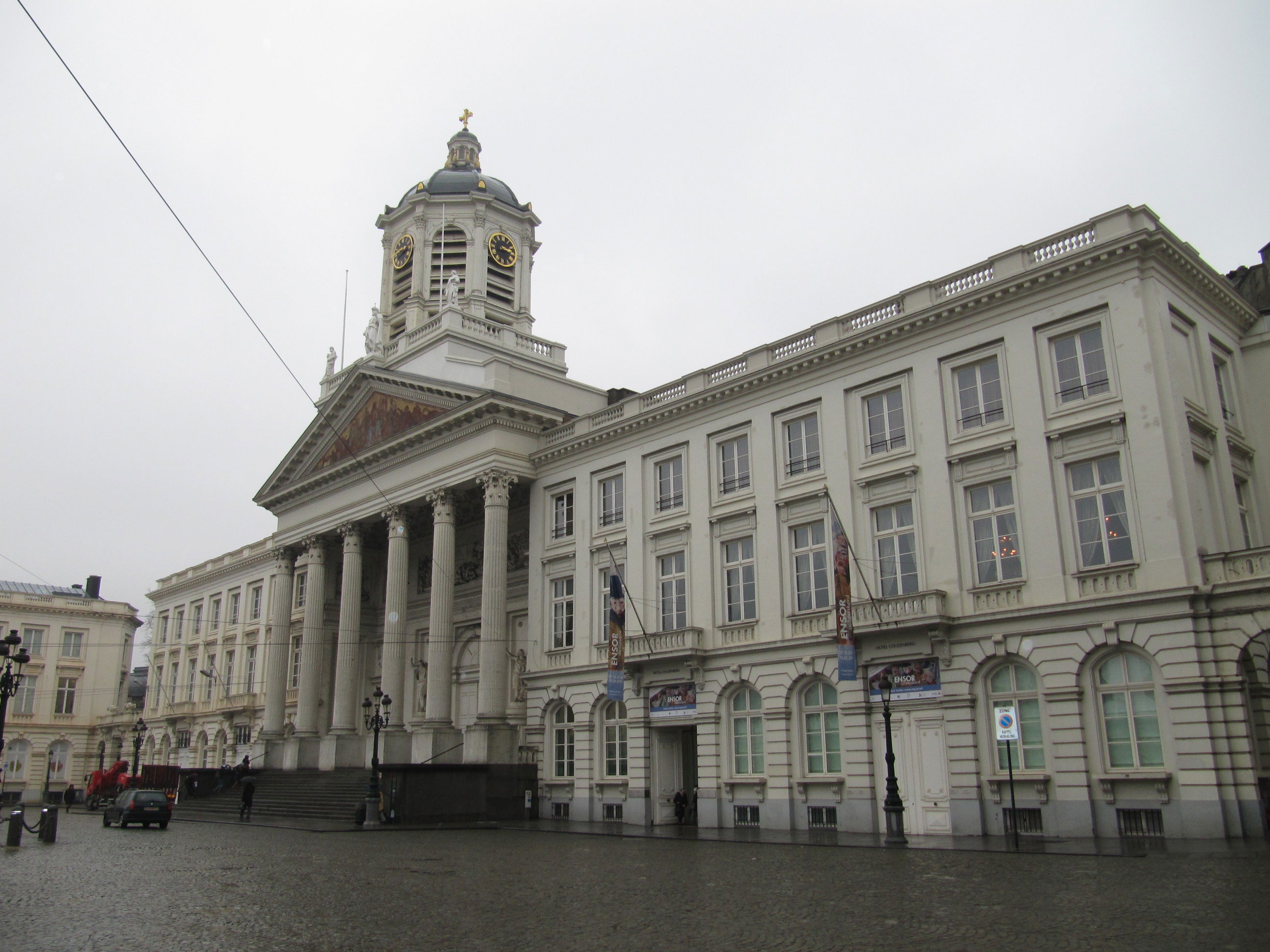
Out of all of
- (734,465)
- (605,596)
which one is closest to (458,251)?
(605,596)

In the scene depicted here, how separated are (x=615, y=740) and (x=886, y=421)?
14.6 m

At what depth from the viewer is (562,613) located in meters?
39.7

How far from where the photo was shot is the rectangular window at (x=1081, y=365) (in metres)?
26.0

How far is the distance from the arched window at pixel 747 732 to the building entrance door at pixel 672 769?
2.10m

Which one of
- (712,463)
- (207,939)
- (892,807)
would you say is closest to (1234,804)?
(892,807)

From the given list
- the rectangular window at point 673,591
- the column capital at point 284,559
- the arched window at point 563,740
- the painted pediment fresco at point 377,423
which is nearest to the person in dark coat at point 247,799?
the arched window at point 563,740

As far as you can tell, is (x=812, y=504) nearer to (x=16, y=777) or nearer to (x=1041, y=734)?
(x=1041, y=734)

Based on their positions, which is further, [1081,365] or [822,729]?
[822,729]

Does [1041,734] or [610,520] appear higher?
[610,520]

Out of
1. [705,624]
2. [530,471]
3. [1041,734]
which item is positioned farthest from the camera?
[530,471]

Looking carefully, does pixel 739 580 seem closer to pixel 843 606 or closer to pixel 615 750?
pixel 843 606

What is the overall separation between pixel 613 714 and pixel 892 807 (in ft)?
48.5

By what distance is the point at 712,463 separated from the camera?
35.0 m

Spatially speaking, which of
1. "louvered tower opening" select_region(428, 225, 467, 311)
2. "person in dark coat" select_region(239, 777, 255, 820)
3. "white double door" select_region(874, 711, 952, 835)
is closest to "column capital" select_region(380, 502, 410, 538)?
"person in dark coat" select_region(239, 777, 255, 820)
